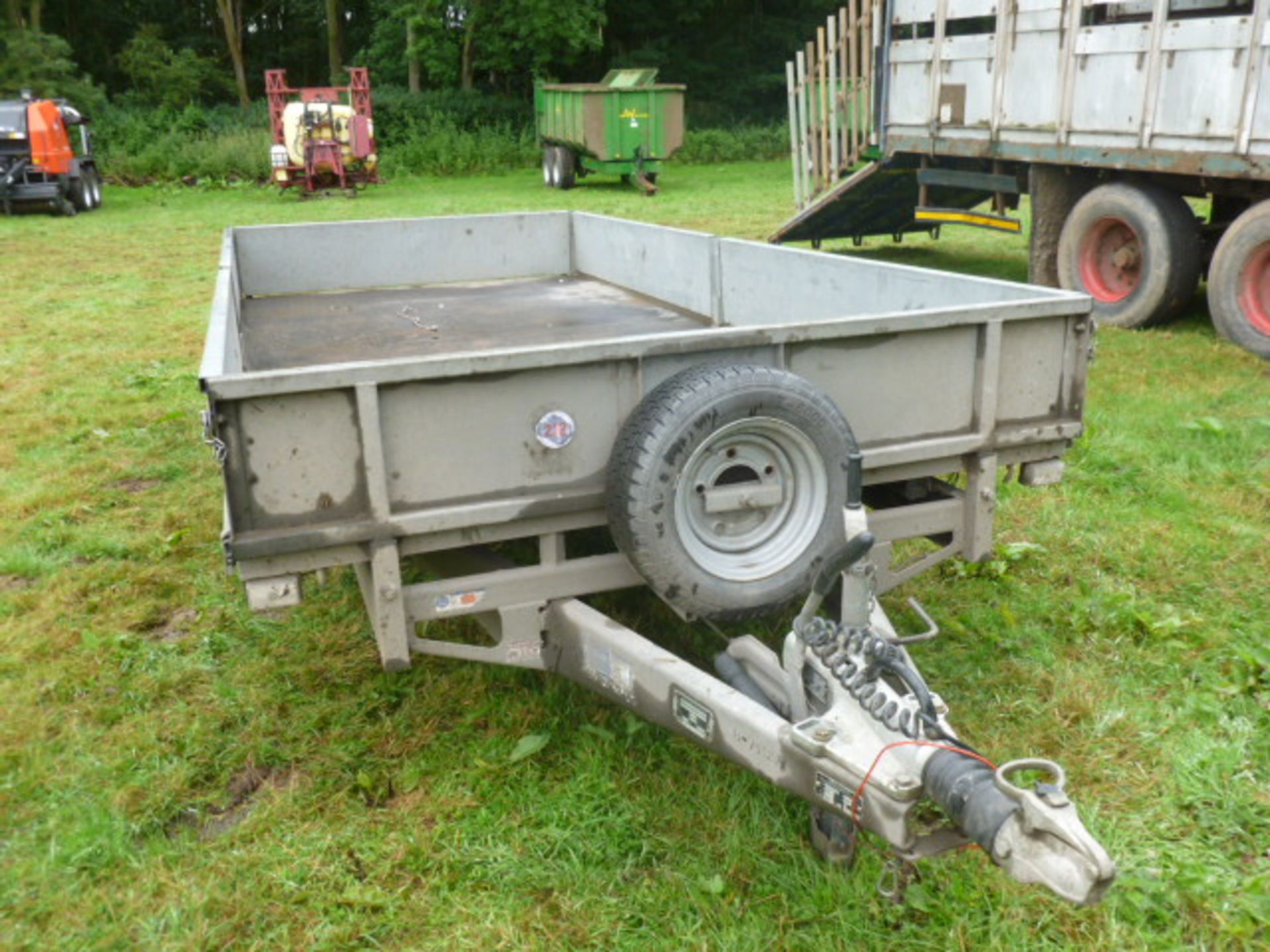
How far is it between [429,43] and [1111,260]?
2286cm

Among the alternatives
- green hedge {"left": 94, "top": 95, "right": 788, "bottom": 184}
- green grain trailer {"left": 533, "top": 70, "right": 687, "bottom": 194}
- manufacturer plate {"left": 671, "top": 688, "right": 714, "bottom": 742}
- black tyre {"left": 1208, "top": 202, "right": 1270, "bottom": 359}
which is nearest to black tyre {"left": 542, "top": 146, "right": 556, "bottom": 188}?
green grain trailer {"left": 533, "top": 70, "right": 687, "bottom": 194}

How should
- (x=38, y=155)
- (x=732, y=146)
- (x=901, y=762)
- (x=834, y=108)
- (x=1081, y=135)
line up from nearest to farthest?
(x=901, y=762), (x=1081, y=135), (x=834, y=108), (x=38, y=155), (x=732, y=146)

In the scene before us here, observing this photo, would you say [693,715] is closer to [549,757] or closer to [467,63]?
[549,757]

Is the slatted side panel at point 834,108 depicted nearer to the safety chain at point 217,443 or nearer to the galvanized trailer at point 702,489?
the galvanized trailer at point 702,489

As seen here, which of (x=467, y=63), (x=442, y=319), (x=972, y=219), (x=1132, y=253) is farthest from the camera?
(x=467, y=63)

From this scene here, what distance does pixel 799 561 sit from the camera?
3.01m

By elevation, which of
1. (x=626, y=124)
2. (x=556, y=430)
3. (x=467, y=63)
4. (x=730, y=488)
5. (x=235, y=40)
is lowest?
(x=730, y=488)

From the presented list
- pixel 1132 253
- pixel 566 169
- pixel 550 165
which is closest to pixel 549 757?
pixel 1132 253

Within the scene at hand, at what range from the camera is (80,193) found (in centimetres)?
1873

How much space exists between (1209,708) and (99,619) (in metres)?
3.71

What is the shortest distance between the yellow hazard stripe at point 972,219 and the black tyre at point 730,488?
7036 mm

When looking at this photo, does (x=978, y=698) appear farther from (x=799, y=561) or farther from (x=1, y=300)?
(x=1, y=300)

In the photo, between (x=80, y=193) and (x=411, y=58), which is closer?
(x=80, y=193)

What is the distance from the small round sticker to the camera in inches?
113
